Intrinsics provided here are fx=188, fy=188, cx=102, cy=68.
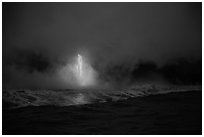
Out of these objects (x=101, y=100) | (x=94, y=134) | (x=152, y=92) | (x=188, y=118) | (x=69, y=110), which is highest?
(x=152, y=92)

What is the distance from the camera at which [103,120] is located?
14.6 feet

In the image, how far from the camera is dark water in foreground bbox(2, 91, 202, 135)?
3766 millimetres

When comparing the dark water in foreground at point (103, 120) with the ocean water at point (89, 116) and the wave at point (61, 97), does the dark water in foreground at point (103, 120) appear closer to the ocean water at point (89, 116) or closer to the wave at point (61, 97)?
the ocean water at point (89, 116)

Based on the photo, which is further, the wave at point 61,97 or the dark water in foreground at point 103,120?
the wave at point 61,97

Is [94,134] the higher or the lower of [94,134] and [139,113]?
the lower

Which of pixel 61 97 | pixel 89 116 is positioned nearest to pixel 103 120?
pixel 89 116

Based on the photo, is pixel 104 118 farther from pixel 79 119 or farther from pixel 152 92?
pixel 152 92

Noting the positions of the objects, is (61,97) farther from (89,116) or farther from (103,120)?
(103,120)

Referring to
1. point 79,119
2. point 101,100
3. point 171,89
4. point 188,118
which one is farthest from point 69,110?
point 171,89

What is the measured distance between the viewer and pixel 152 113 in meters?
4.99

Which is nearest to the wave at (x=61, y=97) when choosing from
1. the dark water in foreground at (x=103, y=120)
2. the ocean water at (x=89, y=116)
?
the ocean water at (x=89, y=116)

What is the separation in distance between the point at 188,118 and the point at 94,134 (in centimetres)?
231

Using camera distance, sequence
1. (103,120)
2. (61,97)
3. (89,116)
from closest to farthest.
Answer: (103,120) → (89,116) → (61,97)

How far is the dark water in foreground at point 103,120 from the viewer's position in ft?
12.4
